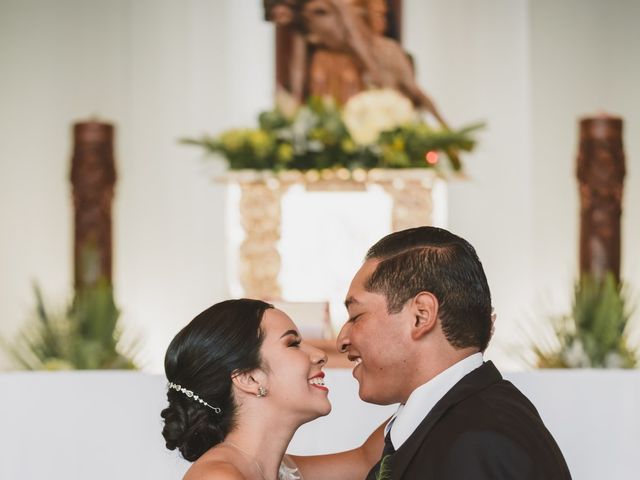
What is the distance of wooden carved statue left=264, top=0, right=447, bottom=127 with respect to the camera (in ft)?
30.6

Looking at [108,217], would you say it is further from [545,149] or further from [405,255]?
[405,255]

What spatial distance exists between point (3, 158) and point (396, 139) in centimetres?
439

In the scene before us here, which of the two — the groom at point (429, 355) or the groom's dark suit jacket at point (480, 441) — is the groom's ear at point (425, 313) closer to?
the groom at point (429, 355)

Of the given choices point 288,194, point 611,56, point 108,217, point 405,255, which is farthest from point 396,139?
point 405,255

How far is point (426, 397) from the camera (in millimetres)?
2221

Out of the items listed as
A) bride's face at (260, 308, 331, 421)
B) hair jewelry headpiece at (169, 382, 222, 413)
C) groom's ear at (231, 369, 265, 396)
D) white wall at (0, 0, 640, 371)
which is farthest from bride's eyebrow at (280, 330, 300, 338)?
white wall at (0, 0, 640, 371)

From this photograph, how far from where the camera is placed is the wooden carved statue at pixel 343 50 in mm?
9320

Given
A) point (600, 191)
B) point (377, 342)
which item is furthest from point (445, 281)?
point (600, 191)

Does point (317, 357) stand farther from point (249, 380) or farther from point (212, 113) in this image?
point (212, 113)

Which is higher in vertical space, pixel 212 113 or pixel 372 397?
pixel 212 113

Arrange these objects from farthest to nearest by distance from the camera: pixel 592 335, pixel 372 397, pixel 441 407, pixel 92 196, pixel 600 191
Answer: pixel 92 196 → pixel 600 191 → pixel 592 335 → pixel 372 397 → pixel 441 407

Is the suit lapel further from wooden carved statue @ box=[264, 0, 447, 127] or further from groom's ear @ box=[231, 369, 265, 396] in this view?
wooden carved statue @ box=[264, 0, 447, 127]

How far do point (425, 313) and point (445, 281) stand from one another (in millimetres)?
82

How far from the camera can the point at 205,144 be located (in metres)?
6.89
